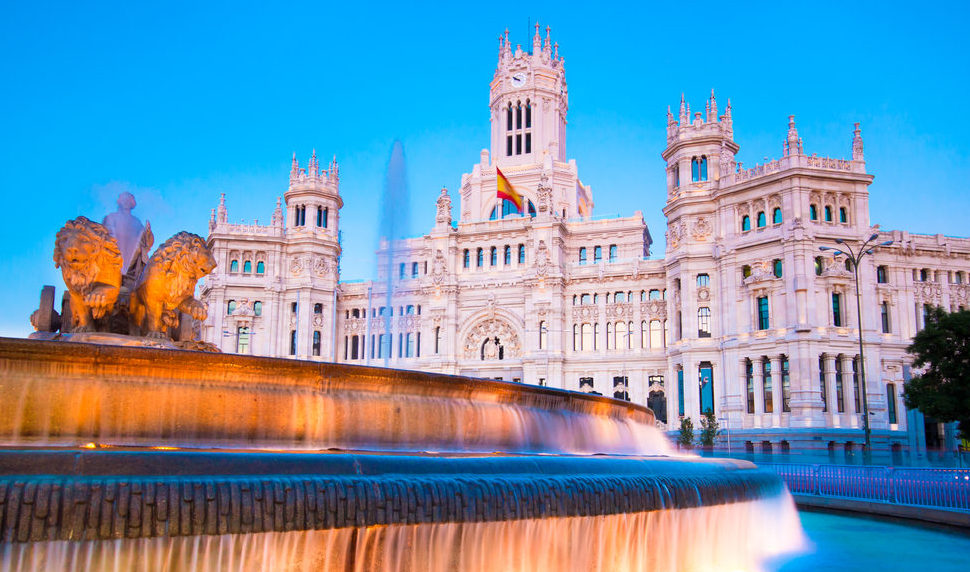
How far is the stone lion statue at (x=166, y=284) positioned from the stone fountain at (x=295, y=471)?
0.09ft

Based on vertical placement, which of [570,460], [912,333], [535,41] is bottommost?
[570,460]

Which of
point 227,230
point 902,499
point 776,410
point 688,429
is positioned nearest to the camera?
point 902,499

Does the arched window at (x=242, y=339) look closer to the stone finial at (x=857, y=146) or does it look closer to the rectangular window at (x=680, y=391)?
the rectangular window at (x=680, y=391)

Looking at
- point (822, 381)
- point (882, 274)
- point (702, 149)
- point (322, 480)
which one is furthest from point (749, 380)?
point (322, 480)

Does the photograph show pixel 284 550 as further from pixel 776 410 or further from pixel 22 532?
pixel 776 410

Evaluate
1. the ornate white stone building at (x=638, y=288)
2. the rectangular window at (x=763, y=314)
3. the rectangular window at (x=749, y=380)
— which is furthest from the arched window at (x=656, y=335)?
the rectangular window at (x=763, y=314)

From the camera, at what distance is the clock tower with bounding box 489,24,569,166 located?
69.2m

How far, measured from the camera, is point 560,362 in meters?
55.4

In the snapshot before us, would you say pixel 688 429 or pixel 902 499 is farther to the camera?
pixel 688 429

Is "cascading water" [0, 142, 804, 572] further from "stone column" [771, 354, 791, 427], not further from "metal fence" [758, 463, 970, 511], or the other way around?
"stone column" [771, 354, 791, 427]

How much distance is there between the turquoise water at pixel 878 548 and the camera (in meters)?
10.6

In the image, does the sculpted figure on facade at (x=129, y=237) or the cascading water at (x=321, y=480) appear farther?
the sculpted figure on facade at (x=129, y=237)

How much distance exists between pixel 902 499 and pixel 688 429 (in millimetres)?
25532

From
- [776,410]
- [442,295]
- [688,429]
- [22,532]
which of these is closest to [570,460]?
[22,532]
